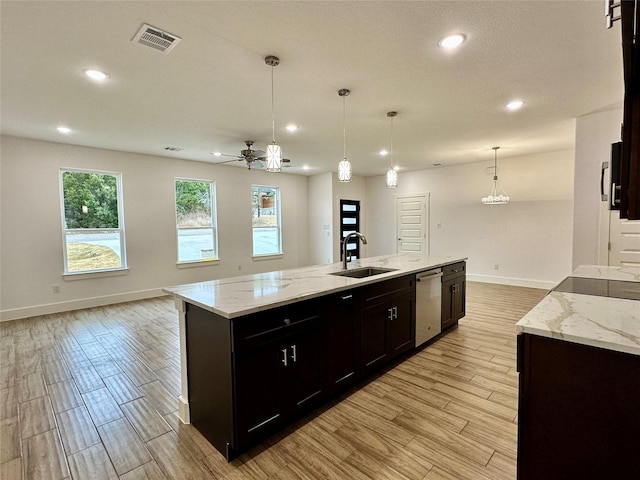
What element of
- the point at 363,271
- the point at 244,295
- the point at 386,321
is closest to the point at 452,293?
the point at 363,271

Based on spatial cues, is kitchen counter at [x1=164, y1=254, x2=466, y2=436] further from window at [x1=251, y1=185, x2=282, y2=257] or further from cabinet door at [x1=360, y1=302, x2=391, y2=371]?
window at [x1=251, y1=185, x2=282, y2=257]

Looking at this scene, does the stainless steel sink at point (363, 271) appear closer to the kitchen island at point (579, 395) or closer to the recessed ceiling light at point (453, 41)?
the kitchen island at point (579, 395)

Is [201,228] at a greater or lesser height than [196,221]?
lesser

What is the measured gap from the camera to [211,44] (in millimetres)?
2215

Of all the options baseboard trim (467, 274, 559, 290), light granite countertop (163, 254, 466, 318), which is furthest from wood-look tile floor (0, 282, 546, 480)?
baseboard trim (467, 274, 559, 290)

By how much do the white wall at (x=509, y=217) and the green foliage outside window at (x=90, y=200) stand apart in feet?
21.5

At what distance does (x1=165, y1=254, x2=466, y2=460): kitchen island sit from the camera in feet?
5.57

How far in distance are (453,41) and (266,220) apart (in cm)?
605

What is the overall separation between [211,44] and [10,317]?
5.01 m

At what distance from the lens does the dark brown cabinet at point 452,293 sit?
359cm

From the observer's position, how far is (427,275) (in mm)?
3240

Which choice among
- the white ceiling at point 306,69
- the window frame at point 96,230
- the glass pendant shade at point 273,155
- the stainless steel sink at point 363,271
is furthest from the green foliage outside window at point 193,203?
the stainless steel sink at point 363,271

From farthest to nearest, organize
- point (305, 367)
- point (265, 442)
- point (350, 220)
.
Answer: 1. point (350, 220)
2. point (305, 367)
3. point (265, 442)

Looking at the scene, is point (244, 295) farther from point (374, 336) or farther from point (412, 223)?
point (412, 223)
